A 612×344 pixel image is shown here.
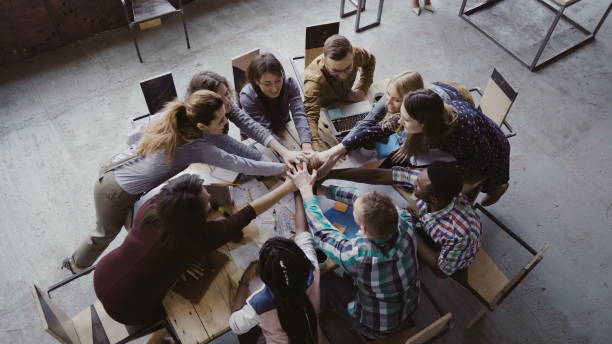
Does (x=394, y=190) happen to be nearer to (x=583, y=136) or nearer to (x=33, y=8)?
(x=583, y=136)

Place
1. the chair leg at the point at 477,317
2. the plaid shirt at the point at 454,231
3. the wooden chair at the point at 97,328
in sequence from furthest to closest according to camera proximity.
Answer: the chair leg at the point at 477,317 → the plaid shirt at the point at 454,231 → the wooden chair at the point at 97,328

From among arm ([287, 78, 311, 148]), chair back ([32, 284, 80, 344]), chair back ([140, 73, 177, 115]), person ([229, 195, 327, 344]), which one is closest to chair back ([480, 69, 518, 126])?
arm ([287, 78, 311, 148])

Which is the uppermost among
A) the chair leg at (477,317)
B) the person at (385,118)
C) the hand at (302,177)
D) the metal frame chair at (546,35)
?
the person at (385,118)

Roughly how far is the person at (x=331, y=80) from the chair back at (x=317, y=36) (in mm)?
259

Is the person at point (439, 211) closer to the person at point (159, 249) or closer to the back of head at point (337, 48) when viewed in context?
the back of head at point (337, 48)

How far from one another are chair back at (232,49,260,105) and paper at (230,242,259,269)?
4.01ft

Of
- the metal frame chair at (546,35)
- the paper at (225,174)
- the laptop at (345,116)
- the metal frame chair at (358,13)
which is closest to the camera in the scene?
the paper at (225,174)

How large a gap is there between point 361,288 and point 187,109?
1.22 metres

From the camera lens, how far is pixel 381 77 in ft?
13.7

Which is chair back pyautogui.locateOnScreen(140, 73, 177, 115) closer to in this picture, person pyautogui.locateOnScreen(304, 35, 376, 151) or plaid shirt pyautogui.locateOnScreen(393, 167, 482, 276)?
person pyautogui.locateOnScreen(304, 35, 376, 151)

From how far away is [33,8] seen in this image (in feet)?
13.3

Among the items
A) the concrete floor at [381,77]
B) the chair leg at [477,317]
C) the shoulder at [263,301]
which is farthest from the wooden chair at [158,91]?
the chair leg at [477,317]

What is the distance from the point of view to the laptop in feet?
9.03

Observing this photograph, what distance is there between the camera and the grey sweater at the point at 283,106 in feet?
9.05
